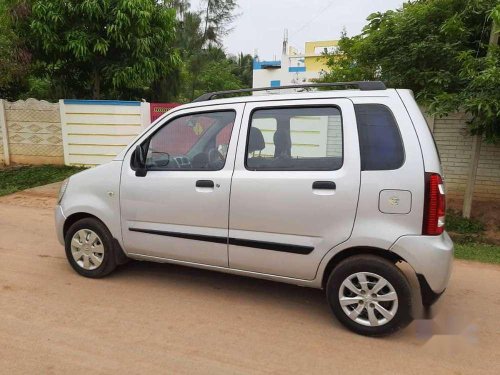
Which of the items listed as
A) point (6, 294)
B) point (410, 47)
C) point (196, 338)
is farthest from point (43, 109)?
point (196, 338)

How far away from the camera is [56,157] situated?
10.8 meters

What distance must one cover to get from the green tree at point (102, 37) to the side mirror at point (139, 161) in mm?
6517

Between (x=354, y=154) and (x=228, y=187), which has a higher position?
(x=354, y=154)

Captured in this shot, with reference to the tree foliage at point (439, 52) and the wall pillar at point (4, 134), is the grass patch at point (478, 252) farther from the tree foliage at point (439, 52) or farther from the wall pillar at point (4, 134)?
the wall pillar at point (4, 134)

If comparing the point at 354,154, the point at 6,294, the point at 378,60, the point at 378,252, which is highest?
the point at 378,60

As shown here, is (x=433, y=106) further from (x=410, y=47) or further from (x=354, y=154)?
(x=354, y=154)

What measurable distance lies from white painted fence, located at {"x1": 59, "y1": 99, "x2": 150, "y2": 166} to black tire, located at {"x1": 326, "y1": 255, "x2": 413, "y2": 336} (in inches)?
308

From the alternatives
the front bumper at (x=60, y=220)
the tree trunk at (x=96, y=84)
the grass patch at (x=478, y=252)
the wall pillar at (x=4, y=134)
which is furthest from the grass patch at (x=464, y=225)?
the wall pillar at (x=4, y=134)

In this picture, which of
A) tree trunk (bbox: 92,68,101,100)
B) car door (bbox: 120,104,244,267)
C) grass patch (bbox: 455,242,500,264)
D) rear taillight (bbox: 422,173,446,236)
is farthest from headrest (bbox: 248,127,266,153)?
tree trunk (bbox: 92,68,101,100)

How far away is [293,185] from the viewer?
325 centimetres

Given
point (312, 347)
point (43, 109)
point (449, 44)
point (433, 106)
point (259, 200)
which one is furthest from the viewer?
point (43, 109)

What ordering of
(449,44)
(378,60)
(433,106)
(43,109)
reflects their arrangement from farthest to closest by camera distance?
(43,109)
(378,60)
(449,44)
(433,106)

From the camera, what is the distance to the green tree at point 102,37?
9.29 m

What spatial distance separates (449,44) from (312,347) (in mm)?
5423
